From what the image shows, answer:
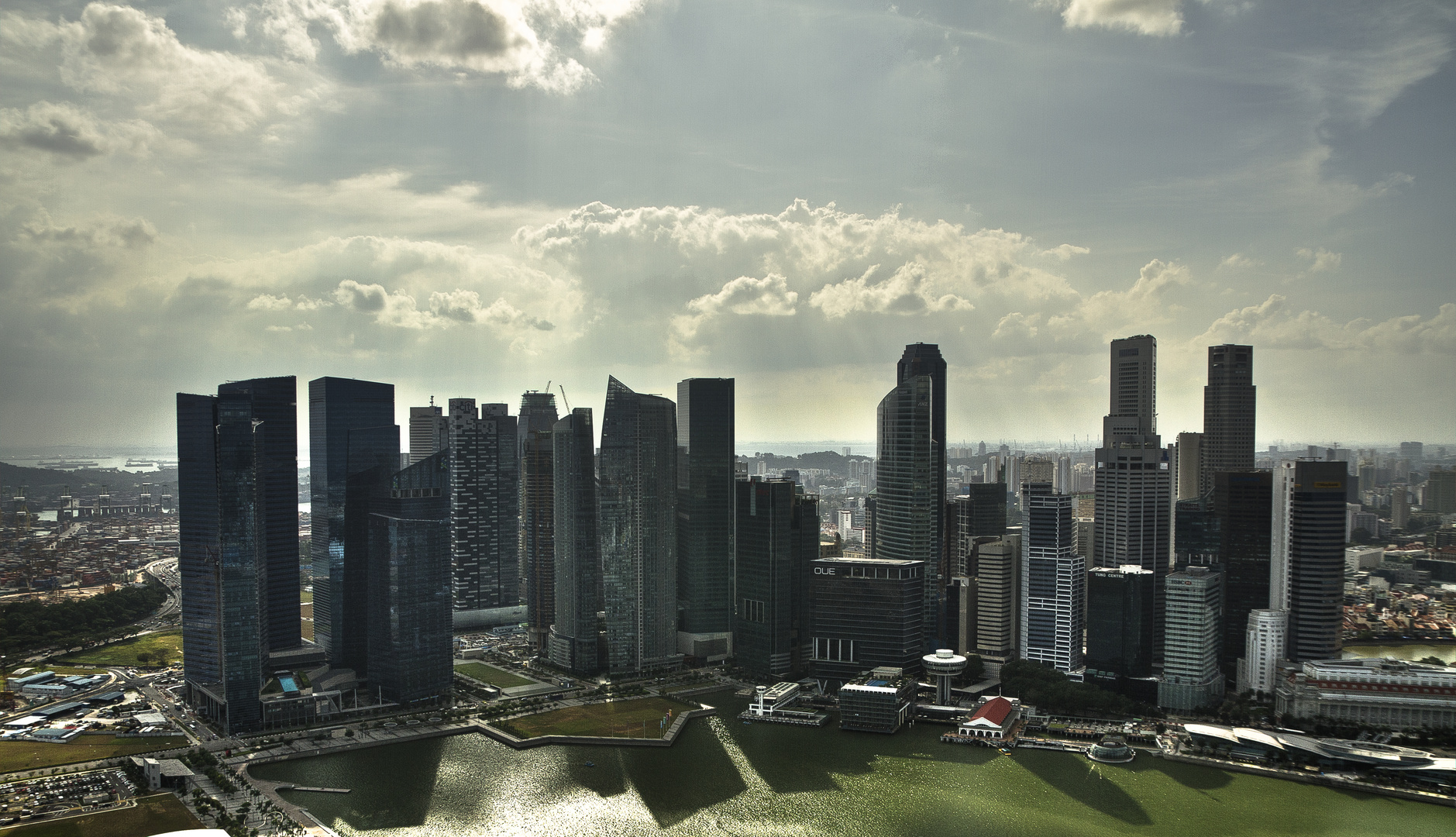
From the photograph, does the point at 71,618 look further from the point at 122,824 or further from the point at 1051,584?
the point at 1051,584

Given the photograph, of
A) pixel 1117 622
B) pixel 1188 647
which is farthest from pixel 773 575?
pixel 1188 647

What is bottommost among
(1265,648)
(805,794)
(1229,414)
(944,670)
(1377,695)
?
(805,794)

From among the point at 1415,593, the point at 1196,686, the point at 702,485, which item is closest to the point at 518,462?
the point at 702,485

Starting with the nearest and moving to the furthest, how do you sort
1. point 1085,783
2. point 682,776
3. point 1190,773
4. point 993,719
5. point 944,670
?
point 1085,783 < point 682,776 < point 1190,773 < point 993,719 < point 944,670

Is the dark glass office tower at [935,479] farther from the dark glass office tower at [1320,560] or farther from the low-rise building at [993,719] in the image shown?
the dark glass office tower at [1320,560]

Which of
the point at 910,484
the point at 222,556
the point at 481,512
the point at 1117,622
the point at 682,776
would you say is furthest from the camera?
the point at 481,512

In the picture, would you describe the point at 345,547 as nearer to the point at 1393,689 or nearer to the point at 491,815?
the point at 491,815

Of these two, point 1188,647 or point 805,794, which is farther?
point 1188,647
